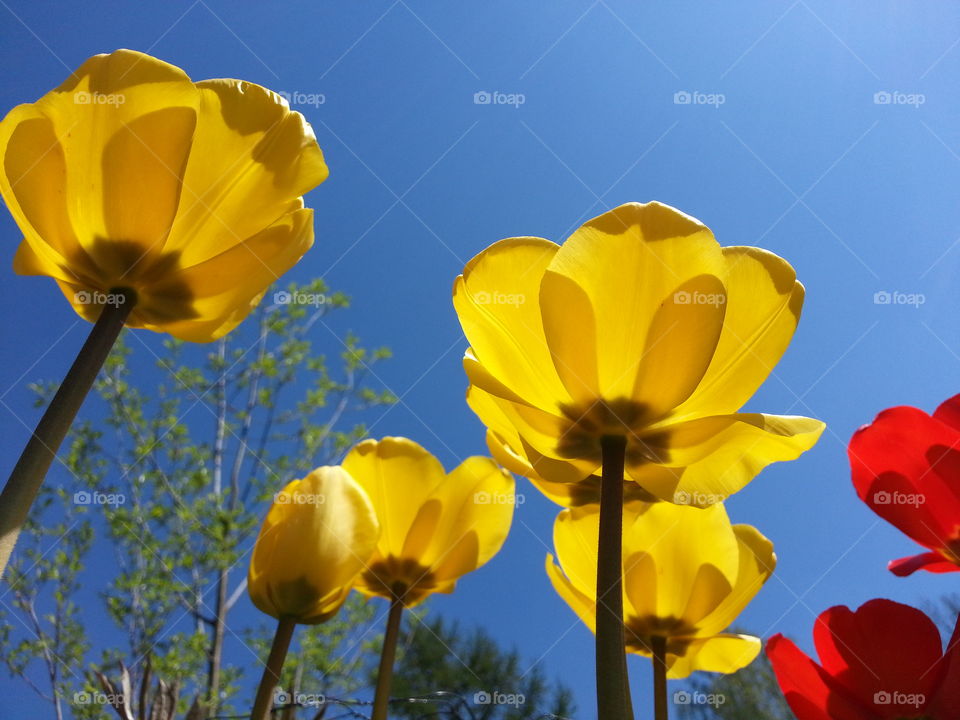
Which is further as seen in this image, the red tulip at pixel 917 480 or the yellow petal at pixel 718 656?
the yellow petal at pixel 718 656

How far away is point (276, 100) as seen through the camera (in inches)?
19.4

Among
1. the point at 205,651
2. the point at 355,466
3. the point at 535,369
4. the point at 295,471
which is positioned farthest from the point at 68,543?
the point at 535,369

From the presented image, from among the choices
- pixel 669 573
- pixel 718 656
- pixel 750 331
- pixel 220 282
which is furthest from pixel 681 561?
pixel 220 282

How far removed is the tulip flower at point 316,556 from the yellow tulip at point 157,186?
19cm

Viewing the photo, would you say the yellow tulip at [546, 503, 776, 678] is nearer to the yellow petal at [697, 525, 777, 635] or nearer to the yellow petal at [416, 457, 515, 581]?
the yellow petal at [697, 525, 777, 635]

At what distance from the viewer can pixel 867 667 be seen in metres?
0.45
